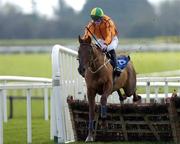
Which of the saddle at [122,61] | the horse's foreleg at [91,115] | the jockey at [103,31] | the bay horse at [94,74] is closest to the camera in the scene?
the bay horse at [94,74]

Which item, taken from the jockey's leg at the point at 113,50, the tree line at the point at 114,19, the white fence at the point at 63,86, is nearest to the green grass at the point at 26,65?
the tree line at the point at 114,19

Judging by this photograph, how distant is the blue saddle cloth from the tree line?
1.80 metres

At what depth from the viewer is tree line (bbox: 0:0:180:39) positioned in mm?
18453

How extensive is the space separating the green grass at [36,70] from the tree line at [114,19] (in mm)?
1194

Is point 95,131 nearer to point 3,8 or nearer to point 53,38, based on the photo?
point 3,8

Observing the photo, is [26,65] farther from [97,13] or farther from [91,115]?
[91,115]

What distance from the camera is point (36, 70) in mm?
38312

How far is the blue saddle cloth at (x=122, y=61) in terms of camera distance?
10961 millimetres

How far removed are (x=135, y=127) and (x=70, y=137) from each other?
44.1 inches

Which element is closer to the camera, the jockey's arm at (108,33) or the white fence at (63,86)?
the white fence at (63,86)

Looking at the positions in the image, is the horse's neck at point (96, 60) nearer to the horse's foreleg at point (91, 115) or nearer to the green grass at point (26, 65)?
the horse's foreleg at point (91, 115)

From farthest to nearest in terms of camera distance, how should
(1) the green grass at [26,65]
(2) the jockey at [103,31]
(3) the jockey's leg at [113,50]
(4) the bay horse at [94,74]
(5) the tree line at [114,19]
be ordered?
(1) the green grass at [26,65] < (5) the tree line at [114,19] < (3) the jockey's leg at [113,50] < (2) the jockey at [103,31] < (4) the bay horse at [94,74]

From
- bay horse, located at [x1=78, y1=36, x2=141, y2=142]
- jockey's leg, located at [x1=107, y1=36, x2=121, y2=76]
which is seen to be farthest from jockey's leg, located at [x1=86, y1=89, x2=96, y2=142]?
jockey's leg, located at [x1=107, y1=36, x2=121, y2=76]

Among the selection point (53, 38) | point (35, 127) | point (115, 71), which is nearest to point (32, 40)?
point (53, 38)
